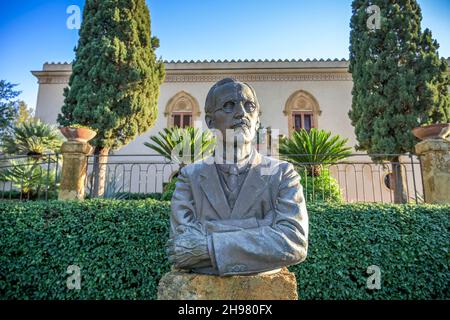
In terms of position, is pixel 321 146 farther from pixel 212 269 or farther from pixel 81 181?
pixel 212 269

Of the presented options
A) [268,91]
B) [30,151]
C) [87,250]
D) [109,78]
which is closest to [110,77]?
[109,78]

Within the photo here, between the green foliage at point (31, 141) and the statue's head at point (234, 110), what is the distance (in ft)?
30.5

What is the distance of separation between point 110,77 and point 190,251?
9710 millimetres

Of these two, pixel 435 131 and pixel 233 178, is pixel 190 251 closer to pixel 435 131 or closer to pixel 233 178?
pixel 233 178

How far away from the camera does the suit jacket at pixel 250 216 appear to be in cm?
139

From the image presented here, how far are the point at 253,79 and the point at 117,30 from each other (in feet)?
22.8

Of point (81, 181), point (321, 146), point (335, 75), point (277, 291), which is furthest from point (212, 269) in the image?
point (335, 75)

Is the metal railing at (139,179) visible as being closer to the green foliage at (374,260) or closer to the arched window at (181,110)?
the green foliage at (374,260)

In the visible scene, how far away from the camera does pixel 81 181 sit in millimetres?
5852

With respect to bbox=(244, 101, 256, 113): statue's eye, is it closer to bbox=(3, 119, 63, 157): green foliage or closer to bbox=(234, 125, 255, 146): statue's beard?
bbox=(234, 125, 255, 146): statue's beard

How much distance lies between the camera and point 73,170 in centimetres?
579

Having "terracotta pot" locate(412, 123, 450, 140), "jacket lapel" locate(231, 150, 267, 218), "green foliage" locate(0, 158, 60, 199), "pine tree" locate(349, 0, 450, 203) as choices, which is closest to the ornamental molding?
"green foliage" locate(0, 158, 60, 199)

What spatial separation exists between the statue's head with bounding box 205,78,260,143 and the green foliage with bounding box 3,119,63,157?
9.29 m
